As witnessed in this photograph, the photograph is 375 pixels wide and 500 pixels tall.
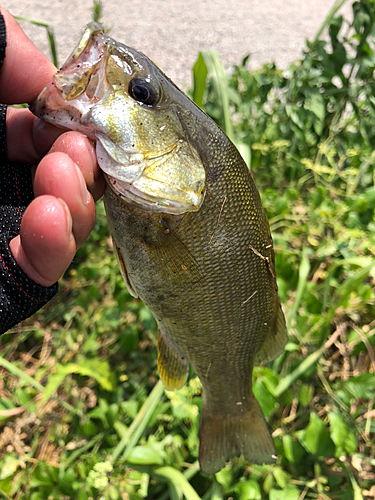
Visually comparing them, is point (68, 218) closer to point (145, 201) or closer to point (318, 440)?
point (145, 201)

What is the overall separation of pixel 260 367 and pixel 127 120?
1.31 m

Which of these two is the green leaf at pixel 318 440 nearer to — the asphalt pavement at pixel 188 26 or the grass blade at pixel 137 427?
the grass blade at pixel 137 427

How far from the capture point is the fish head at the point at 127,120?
96 cm

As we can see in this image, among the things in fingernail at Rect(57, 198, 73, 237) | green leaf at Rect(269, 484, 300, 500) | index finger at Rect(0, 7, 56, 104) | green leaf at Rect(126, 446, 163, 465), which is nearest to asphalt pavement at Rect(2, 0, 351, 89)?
index finger at Rect(0, 7, 56, 104)

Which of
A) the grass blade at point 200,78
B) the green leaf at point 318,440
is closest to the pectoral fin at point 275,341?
the green leaf at point 318,440

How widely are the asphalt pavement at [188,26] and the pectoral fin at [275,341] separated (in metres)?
3.10

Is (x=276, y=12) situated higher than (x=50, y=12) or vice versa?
(x=276, y=12)

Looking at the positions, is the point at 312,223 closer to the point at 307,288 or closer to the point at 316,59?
the point at 307,288

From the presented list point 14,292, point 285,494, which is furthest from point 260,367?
point 14,292

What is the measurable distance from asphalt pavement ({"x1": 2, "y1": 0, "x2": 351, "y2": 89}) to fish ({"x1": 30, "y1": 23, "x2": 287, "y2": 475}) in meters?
2.99

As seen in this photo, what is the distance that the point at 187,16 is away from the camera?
4.56 metres

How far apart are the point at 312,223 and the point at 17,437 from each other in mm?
1955

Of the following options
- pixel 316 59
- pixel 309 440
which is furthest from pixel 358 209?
pixel 309 440

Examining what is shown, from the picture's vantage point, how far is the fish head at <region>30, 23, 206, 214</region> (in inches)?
38.0
